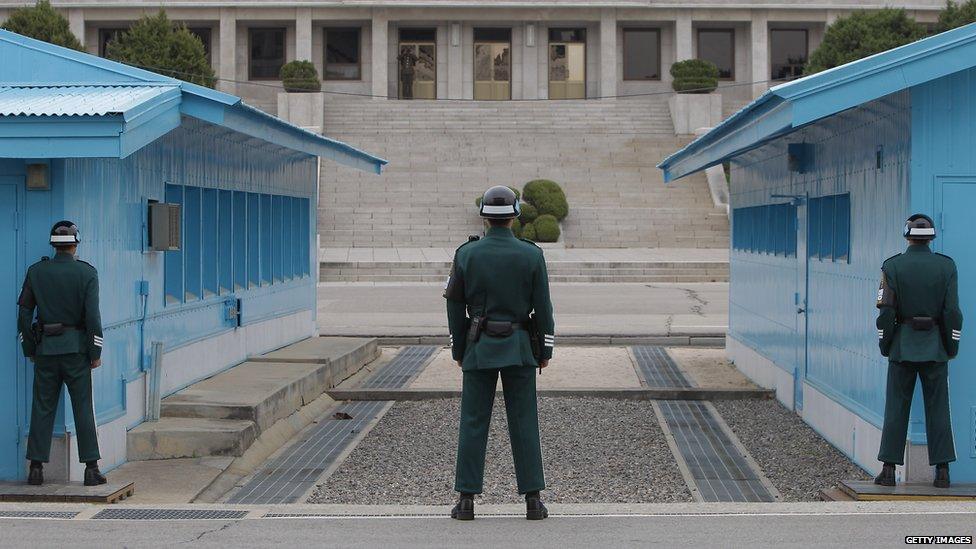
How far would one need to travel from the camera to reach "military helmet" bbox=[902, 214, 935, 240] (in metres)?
8.23

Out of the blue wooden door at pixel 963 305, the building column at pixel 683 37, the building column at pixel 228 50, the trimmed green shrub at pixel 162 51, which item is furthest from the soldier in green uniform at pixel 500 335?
the building column at pixel 683 37

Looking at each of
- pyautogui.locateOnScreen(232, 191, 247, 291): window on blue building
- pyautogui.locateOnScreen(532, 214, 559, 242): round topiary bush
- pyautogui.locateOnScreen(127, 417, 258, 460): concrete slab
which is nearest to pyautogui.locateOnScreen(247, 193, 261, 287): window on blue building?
pyautogui.locateOnScreen(232, 191, 247, 291): window on blue building

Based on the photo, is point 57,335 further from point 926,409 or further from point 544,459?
point 926,409

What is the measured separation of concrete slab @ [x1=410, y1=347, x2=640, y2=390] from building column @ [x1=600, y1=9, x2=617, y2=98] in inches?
1412

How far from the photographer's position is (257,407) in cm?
1086

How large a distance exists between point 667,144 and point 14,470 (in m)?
37.1

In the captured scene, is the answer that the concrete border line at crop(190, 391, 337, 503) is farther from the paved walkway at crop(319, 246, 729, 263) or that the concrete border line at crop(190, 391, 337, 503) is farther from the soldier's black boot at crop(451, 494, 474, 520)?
the paved walkway at crop(319, 246, 729, 263)

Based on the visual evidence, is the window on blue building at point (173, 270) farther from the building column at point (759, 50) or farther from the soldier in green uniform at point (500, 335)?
the building column at point (759, 50)

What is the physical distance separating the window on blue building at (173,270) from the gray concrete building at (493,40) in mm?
40783

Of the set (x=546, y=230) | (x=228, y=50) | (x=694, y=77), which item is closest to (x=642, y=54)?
(x=694, y=77)

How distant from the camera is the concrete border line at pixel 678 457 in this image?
9.41 meters

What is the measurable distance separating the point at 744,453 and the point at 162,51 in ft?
120

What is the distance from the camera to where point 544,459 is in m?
10.7

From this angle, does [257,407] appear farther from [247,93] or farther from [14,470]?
[247,93]
